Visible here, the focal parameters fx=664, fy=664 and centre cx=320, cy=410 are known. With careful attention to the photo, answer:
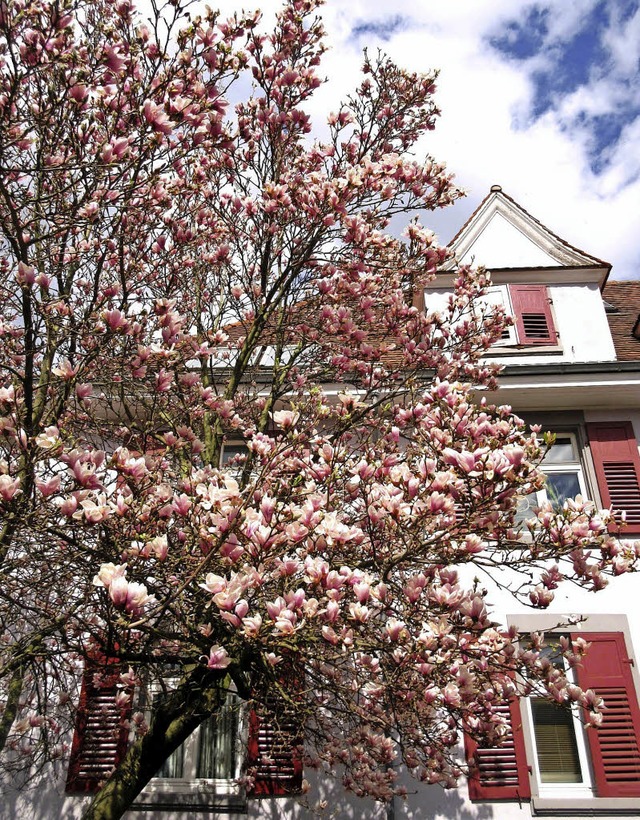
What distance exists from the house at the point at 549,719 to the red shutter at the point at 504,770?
0.01 m

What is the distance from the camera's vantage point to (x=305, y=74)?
20.4 ft

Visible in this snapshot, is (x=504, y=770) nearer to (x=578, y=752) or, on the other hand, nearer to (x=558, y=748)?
(x=558, y=748)

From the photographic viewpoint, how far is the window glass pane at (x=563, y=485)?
8.34m

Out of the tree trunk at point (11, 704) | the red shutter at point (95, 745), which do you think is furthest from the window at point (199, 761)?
the tree trunk at point (11, 704)

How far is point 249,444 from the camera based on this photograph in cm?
410

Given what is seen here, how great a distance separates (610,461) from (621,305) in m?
4.34

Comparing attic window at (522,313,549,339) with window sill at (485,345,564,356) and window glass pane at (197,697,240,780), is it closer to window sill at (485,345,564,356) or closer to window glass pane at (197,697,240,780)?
window sill at (485,345,564,356)

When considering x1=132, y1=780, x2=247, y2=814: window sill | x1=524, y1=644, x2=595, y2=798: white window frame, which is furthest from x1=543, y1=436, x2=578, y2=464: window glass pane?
x1=132, y1=780, x2=247, y2=814: window sill

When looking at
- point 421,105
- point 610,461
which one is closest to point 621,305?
point 610,461

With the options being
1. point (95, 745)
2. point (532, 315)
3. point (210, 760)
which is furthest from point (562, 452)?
point (95, 745)

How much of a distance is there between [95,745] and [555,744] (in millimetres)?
4880

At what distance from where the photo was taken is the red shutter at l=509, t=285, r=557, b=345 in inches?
368

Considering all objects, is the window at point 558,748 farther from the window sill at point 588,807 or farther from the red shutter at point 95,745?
the red shutter at point 95,745

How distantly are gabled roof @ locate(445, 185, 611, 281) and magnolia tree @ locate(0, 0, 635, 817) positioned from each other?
3306 millimetres
